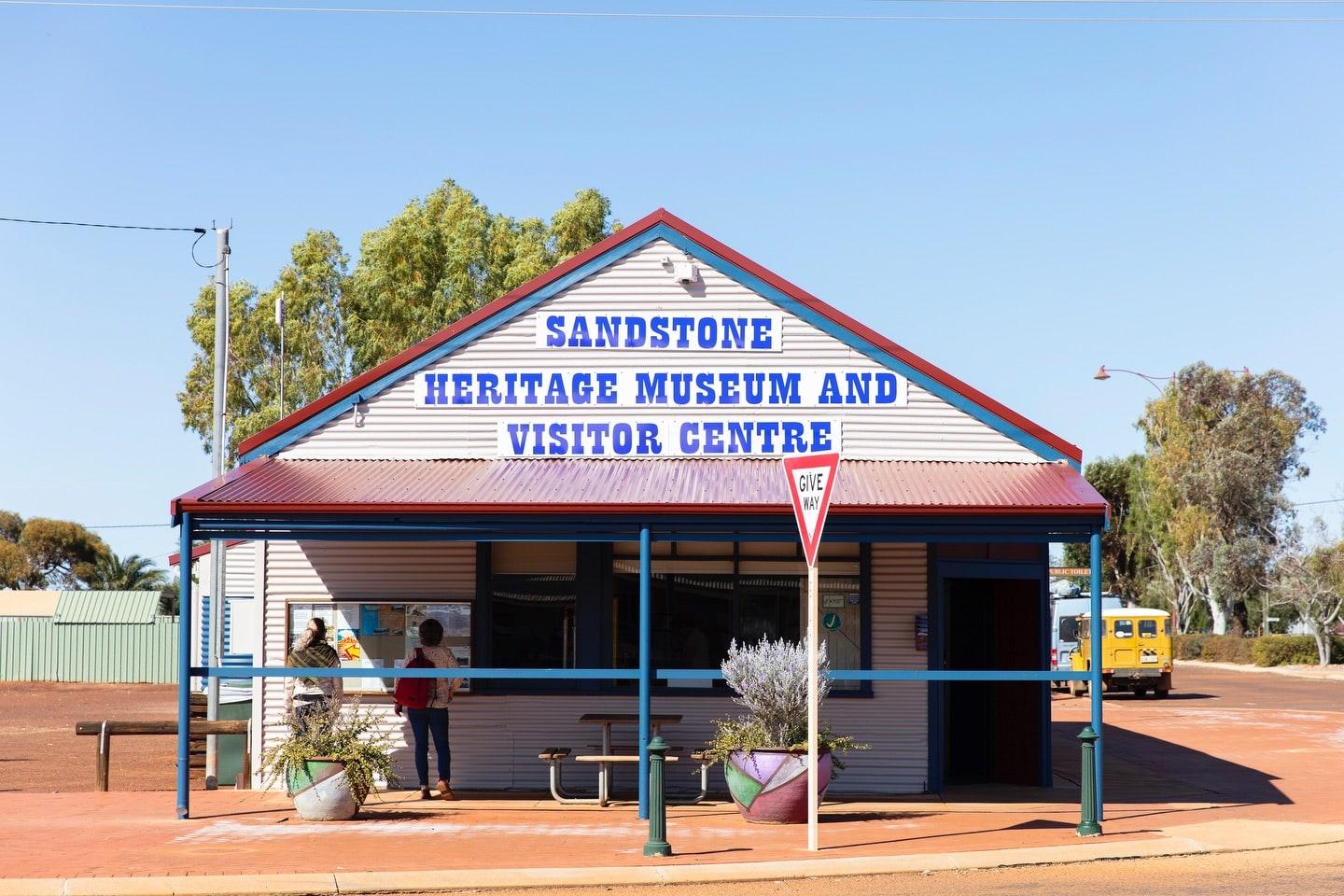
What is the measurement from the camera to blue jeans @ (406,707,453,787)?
14.6 m

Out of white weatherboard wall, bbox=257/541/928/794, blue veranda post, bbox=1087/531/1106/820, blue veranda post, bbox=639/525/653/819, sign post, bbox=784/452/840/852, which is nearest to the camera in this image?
sign post, bbox=784/452/840/852

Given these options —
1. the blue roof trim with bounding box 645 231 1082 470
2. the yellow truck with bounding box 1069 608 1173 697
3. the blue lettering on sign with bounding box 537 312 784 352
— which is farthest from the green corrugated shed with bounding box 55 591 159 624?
the blue roof trim with bounding box 645 231 1082 470

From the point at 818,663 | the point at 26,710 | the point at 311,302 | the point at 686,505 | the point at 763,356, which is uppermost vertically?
the point at 311,302

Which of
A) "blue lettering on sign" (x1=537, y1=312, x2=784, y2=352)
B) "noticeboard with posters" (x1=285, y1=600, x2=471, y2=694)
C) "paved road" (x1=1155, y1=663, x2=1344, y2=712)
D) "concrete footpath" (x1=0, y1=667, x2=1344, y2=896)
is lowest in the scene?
"paved road" (x1=1155, y1=663, x2=1344, y2=712)

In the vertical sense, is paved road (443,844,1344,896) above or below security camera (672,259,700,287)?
below

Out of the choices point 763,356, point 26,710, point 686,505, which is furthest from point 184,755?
point 26,710

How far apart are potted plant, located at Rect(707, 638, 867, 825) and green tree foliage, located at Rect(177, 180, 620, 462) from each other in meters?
28.3

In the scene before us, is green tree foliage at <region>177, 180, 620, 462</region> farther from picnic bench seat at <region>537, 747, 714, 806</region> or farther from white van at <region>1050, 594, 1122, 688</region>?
picnic bench seat at <region>537, 747, 714, 806</region>

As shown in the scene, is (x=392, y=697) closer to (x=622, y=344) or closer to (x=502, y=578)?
(x=502, y=578)

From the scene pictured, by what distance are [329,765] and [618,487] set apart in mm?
3586

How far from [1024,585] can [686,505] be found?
5.22 metres

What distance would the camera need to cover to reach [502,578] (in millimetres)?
15680

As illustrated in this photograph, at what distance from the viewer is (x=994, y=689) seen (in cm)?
1734

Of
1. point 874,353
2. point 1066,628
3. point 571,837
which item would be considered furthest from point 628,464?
point 1066,628
